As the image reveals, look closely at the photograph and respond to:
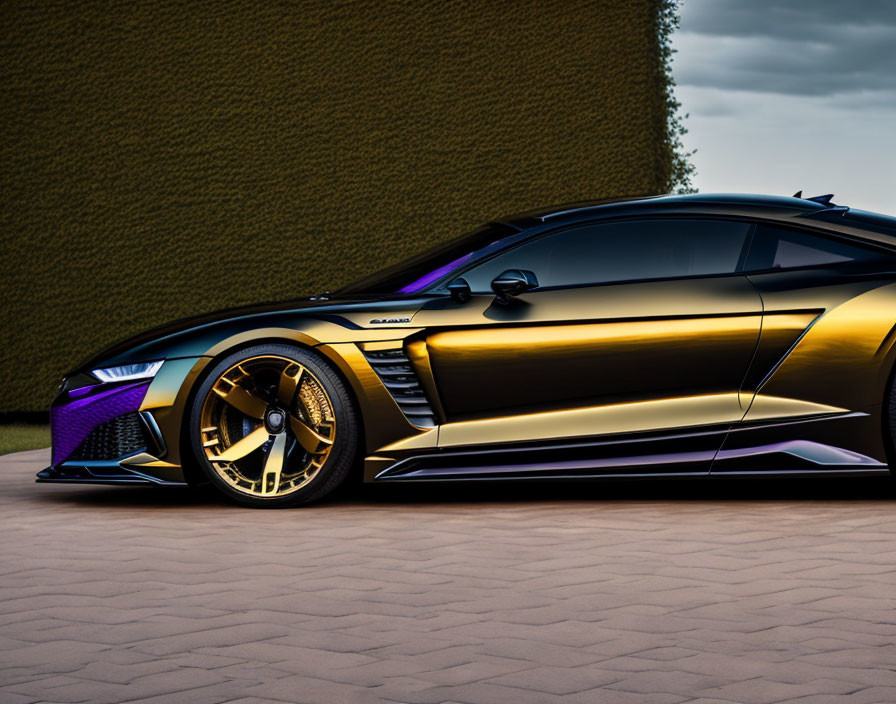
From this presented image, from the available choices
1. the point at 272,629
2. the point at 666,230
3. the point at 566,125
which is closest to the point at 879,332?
the point at 666,230

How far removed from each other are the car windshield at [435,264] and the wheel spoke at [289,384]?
25.2 inches

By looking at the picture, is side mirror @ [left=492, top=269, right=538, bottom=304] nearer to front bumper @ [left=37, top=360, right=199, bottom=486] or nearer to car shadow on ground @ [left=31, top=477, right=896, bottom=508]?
car shadow on ground @ [left=31, top=477, right=896, bottom=508]

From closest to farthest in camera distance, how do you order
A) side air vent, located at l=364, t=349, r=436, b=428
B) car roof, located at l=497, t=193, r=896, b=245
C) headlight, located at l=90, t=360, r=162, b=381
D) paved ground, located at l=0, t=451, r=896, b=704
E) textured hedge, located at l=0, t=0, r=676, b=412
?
paved ground, located at l=0, t=451, r=896, b=704 → side air vent, located at l=364, t=349, r=436, b=428 → headlight, located at l=90, t=360, r=162, b=381 → car roof, located at l=497, t=193, r=896, b=245 → textured hedge, located at l=0, t=0, r=676, b=412

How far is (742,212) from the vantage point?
649 centimetres

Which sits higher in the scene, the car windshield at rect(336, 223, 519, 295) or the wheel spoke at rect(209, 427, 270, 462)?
the car windshield at rect(336, 223, 519, 295)

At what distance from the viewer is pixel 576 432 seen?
6164 mm

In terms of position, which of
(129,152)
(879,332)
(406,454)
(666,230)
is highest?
(129,152)

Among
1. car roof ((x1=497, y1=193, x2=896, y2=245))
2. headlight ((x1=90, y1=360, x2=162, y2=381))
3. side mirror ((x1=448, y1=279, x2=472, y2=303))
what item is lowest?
headlight ((x1=90, y1=360, x2=162, y2=381))

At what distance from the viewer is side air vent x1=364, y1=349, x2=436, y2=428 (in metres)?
6.22

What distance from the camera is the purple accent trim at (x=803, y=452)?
617 centimetres

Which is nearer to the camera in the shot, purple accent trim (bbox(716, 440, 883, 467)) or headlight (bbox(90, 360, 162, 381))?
purple accent trim (bbox(716, 440, 883, 467))

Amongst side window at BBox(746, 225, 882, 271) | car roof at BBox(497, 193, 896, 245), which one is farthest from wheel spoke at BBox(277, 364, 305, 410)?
side window at BBox(746, 225, 882, 271)

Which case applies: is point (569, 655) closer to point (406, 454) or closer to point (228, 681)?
point (228, 681)

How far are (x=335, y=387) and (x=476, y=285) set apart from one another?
32.1 inches
